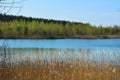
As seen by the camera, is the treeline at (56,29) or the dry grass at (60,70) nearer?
the dry grass at (60,70)

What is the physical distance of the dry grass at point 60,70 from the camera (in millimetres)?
7785

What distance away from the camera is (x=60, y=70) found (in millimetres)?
8805

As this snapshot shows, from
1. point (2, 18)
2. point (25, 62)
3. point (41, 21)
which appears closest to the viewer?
point (2, 18)

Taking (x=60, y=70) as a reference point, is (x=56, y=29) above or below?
below

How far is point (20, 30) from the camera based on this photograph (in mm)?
102812

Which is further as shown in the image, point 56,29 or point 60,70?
point 56,29

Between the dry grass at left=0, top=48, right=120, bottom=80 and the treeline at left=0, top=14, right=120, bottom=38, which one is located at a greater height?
the dry grass at left=0, top=48, right=120, bottom=80

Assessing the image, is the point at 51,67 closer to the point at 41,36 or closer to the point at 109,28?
the point at 41,36

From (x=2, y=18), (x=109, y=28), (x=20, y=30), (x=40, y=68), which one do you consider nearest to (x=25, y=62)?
(x=40, y=68)

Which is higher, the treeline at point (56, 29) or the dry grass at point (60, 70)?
the dry grass at point (60, 70)

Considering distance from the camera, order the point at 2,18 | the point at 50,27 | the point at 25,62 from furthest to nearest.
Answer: the point at 50,27 → the point at 25,62 → the point at 2,18

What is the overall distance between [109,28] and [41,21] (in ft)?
87.9

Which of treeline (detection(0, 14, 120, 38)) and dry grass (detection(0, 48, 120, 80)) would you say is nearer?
dry grass (detection(0, 48, 120, 80))

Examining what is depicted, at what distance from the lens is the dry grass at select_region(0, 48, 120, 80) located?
7.79 m
